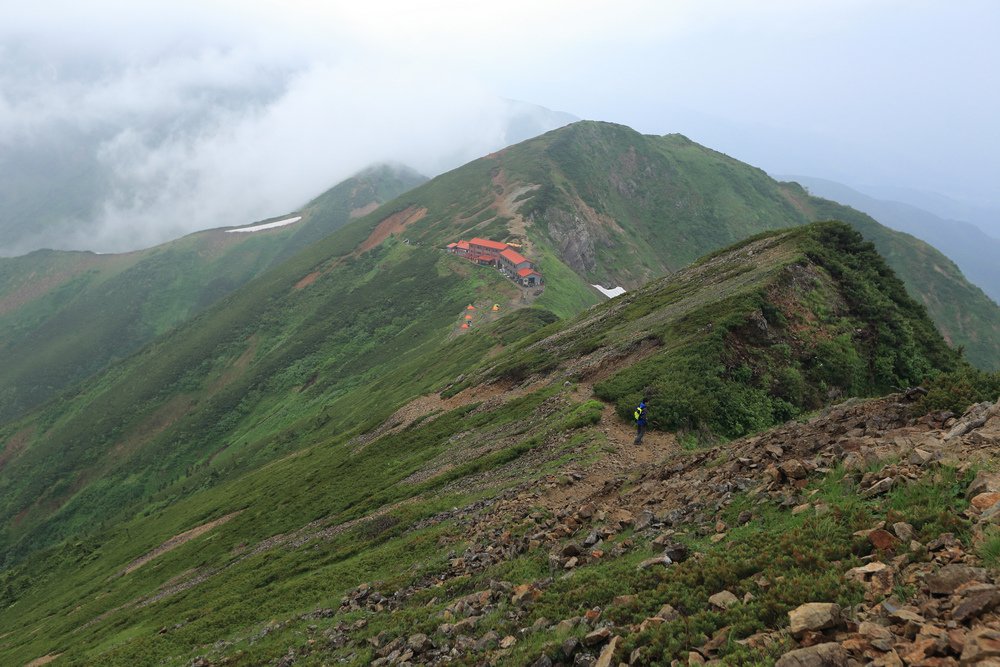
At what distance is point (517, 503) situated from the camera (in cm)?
2434

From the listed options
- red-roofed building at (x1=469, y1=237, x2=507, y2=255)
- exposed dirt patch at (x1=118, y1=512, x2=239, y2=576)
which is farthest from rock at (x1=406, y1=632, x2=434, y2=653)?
red-roofed building at (x1=469, y1=237, x2=507, y2=255)

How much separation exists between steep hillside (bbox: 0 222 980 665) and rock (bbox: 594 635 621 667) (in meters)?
0.40

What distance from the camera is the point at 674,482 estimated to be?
66.1ft

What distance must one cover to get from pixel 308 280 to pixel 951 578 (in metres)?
190

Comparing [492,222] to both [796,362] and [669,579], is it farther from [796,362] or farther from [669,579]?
[669,579]

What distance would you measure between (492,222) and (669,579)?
152 meters

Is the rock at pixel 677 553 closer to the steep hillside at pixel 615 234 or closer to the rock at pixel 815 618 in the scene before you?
the rock at pixel 815 618

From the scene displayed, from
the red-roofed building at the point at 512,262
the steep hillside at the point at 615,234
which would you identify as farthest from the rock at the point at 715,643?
the red-roofed building at the point at 512,262

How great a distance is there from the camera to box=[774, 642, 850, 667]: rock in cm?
803

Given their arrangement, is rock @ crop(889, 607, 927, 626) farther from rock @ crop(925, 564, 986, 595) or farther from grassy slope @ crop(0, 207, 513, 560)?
grassy slope @ crop(0, 207, 513, 560)

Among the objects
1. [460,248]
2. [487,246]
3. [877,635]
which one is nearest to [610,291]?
[487,246]

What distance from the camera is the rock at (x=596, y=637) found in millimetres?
11445

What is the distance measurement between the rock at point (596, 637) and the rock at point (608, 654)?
23cm

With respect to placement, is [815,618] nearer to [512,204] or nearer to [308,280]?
[512,204]
